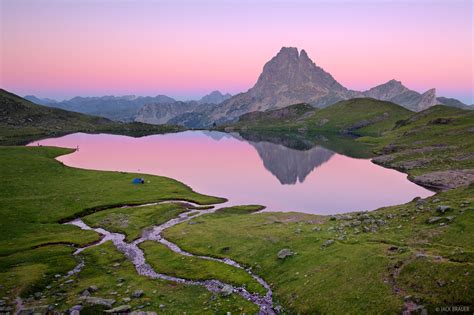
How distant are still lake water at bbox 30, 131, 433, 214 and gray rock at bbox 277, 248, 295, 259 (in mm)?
37345

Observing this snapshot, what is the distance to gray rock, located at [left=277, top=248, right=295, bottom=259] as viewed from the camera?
44412 millimetres

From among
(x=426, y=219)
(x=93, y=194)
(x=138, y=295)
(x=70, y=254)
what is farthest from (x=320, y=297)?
(x=93, y=194)

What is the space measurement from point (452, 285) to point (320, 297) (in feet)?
38.1

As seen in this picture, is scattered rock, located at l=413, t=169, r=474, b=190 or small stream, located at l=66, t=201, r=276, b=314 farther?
scattered rock, located at l=413, t=169, r=474, b=190

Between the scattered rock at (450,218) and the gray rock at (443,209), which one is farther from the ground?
the gray rock at (443,209)

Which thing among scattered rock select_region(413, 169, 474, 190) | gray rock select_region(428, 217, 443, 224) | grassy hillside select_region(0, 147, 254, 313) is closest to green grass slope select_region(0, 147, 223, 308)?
grassy hillside select_region(0, 147, 254, 313)

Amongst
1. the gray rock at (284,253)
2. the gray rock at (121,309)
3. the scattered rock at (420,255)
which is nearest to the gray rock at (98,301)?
the gray rock at (121,309)

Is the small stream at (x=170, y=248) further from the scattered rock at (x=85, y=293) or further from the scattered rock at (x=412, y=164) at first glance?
the scattered rock at (x=412, y=164)

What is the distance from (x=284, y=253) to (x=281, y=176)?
88226 mm

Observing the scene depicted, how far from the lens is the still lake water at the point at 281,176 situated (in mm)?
92438

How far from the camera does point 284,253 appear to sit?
44.9 metres

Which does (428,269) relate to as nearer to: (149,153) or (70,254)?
(70,254)

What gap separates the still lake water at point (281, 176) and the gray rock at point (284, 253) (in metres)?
37.3

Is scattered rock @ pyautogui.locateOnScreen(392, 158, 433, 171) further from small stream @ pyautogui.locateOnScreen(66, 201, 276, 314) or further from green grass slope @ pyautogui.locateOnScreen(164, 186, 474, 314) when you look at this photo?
small stream @ pyautogui.locateOnScreen(66, 201, 276, 314)
